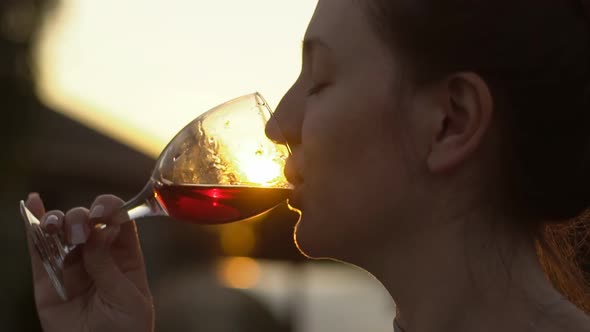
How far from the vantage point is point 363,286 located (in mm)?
30188

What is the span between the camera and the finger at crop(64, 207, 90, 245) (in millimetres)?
2750

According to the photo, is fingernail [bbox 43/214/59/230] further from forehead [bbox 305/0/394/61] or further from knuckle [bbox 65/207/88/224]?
forehead [bbox 305/0/394/61]

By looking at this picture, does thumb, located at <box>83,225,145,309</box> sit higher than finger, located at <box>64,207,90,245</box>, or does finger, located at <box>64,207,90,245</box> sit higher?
finger, located at <box>64,207,90,245</box>

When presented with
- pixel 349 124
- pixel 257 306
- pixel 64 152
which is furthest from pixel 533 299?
pixel 64 152

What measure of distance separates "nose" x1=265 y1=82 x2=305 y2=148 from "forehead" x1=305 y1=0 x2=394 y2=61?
0.12 m

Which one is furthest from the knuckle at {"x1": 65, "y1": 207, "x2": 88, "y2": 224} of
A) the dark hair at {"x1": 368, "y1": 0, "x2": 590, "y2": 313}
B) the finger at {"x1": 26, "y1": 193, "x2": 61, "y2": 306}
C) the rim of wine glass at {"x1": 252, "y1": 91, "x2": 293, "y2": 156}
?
the dark hair at {"x1": 368, "y1": 0, "x2": 590, "y2": 313}

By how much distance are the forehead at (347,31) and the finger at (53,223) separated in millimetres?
819

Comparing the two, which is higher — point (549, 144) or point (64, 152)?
point (549, 144)

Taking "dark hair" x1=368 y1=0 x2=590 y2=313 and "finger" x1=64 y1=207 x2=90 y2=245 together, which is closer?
"dark hair" x1=368 y1=0 x2=590 y2=313

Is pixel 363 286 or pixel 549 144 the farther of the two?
pixel 363 286

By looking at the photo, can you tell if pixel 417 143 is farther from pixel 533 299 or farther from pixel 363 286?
pixel 363 286

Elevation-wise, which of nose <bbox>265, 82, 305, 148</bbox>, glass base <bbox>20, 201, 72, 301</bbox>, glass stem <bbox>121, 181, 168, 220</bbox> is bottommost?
glass base <bbox>20, 201, 72, 301</bbox>

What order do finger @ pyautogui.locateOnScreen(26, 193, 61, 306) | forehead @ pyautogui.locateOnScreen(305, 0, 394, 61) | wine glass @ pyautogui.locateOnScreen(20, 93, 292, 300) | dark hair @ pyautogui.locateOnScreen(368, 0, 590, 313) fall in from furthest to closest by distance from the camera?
finger @ pyautogui.locateOnScreen(26, 193, 61, 306) → wine glass @ pyautogui.locateOnScreen(20, 93, 292, 300) → forehead @ pyautogui.locateOnScreen(305, 0, 394, 61) → dark hair @ pyautogui.locateOnScreen(368, 0, 590, 313)

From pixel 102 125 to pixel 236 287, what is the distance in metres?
6.99
